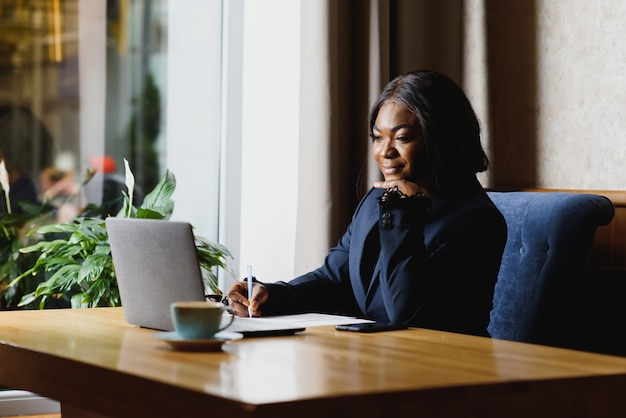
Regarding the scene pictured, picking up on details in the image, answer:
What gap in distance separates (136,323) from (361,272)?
2.05 feet

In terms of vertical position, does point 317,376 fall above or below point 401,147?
below

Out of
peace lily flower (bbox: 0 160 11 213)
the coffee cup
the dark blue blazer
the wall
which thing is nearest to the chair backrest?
the dark blue blazer

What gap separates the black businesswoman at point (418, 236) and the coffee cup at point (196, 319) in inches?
19.5

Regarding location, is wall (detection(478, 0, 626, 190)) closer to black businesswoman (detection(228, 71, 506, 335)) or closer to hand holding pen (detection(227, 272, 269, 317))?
black businesswoman (detection(228, 71, 506, 335))

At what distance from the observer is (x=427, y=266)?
2109mm

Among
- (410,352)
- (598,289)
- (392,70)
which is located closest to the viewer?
(410,352)

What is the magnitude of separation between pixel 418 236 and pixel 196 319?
725 millimetres

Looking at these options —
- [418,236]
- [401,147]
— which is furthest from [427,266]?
[401,147]

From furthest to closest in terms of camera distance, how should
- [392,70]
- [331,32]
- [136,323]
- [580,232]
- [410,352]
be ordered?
[392,70]
[331,32]
[580,232]
[136,323]
[410,352]

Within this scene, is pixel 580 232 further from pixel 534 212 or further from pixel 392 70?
pixel 392 70

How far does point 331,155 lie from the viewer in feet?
9.71

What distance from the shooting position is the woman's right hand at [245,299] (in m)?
2.05

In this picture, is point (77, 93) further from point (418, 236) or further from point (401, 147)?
point (418, 236)

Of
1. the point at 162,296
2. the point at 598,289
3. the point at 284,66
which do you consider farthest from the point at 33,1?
the point at 598,289
